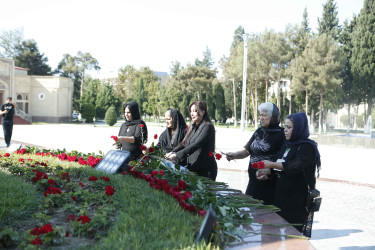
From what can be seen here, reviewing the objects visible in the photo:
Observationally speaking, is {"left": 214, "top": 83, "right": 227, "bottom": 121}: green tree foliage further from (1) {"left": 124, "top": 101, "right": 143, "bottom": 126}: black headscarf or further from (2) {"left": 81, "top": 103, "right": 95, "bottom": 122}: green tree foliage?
(1) {"left": 124, "top": 101, "right": 143, "bottom": 126}: black headscarf

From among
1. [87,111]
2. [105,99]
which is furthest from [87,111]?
[105,99]

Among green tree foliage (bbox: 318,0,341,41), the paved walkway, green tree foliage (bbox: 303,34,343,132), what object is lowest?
the paved walkway

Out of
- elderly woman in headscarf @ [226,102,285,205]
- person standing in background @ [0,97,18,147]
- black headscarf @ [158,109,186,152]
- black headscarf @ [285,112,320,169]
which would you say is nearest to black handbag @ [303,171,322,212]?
black headscarf @ [285,112,320,169]

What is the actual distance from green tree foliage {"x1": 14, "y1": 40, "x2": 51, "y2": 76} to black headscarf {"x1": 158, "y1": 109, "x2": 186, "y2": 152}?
2118 inches

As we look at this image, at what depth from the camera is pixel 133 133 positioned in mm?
4949

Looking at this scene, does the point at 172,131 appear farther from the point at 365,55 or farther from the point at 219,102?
the point at 219,102

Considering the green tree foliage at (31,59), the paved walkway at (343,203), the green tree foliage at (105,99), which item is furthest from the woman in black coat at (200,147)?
the green tree foliage at (31,59)

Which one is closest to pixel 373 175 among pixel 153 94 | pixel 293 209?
pixel 293 209

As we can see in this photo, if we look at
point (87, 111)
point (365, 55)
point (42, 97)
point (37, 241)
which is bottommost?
point (37, 241)

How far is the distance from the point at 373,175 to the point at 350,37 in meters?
36.2

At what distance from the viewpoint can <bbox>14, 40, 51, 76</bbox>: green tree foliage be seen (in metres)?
52.8

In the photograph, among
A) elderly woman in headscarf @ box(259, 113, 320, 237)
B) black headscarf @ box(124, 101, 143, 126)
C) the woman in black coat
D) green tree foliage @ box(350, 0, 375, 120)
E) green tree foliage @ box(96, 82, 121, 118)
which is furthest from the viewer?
green tree foliage @ box(96, 82, 121, 118)

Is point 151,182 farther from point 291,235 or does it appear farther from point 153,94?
point 153,94

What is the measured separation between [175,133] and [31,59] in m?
54.2
